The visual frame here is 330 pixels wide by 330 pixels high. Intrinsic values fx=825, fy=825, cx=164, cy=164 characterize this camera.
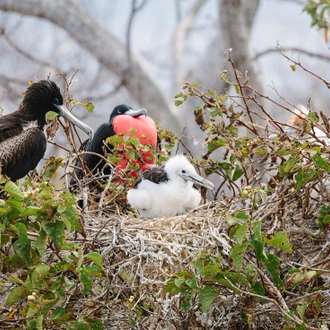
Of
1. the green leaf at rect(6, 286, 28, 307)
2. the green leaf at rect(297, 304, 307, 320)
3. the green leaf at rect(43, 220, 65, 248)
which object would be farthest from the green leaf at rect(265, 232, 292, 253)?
the green leaf at rect(6, 286, 28, 307)

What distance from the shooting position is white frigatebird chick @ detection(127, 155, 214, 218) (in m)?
3.03

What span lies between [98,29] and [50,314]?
18.4 feet

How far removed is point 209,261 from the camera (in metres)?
2.29

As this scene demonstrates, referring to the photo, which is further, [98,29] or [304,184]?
[98,29]

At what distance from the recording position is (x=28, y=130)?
3.00m

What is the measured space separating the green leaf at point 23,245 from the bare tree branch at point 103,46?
5345 millimetres

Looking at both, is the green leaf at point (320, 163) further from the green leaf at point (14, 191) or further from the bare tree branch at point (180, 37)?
the bare tree branch at point (180, 37)

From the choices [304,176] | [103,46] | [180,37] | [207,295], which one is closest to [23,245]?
[207,295]

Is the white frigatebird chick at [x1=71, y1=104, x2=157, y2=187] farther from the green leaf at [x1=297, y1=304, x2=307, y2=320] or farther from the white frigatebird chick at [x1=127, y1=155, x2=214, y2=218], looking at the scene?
the green leaf at [x1=297, y1=304, x2=307, y2=320]

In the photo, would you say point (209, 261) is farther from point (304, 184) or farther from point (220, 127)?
point (220, 127)

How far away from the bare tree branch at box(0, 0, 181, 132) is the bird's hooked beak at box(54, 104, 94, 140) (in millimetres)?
4402

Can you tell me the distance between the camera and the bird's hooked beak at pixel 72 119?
118 inches

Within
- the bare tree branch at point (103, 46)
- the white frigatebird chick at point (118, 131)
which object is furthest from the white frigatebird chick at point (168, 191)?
the bare tree branch at point (103, 46)

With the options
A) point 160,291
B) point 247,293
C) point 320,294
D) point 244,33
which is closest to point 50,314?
point 160,291
